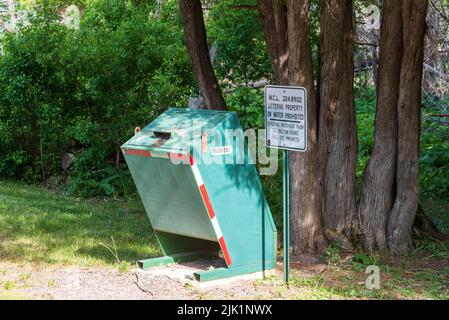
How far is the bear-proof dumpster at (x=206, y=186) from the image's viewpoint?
7230 millimetres

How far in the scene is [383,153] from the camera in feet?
29.6

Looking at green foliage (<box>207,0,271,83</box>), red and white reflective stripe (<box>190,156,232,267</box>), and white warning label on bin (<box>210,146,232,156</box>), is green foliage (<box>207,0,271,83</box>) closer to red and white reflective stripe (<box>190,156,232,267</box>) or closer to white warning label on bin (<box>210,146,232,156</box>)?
white warning label on bin (<box>210,146,232,156</box>)

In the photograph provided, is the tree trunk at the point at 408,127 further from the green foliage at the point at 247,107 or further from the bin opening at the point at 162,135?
the green foliage at the point at 247,107

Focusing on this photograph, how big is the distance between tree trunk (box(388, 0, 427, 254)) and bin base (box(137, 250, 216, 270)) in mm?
2189

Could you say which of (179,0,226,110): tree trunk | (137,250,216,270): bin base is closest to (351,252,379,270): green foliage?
(137,250,216,270): bin base

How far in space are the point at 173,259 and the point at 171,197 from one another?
36.3 inches

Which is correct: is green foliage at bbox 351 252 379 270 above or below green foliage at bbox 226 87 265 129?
below

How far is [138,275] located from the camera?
25.5 feet

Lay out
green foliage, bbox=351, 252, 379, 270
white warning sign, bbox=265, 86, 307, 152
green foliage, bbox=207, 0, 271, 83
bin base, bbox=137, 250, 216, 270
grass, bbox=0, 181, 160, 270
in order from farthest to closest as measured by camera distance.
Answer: green foliage, bbox=207, 0, 271, 83, grass, bbox=0, 181, 160, 270, green foliage, bbox=351, 252, 379, 270, bin base, bbox=137, 250, 216, 270, white warning sign, bbox=265, 86, 307, 152

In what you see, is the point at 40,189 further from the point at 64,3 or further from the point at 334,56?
the point at 64,3

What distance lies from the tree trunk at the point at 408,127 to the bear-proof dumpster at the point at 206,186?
1848 mm

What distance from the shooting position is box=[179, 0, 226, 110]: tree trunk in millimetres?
9953

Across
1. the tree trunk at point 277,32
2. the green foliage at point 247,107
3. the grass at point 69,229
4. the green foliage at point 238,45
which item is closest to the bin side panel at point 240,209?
the grass at point 69,229

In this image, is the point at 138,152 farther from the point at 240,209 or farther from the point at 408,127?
the point at 408,127
